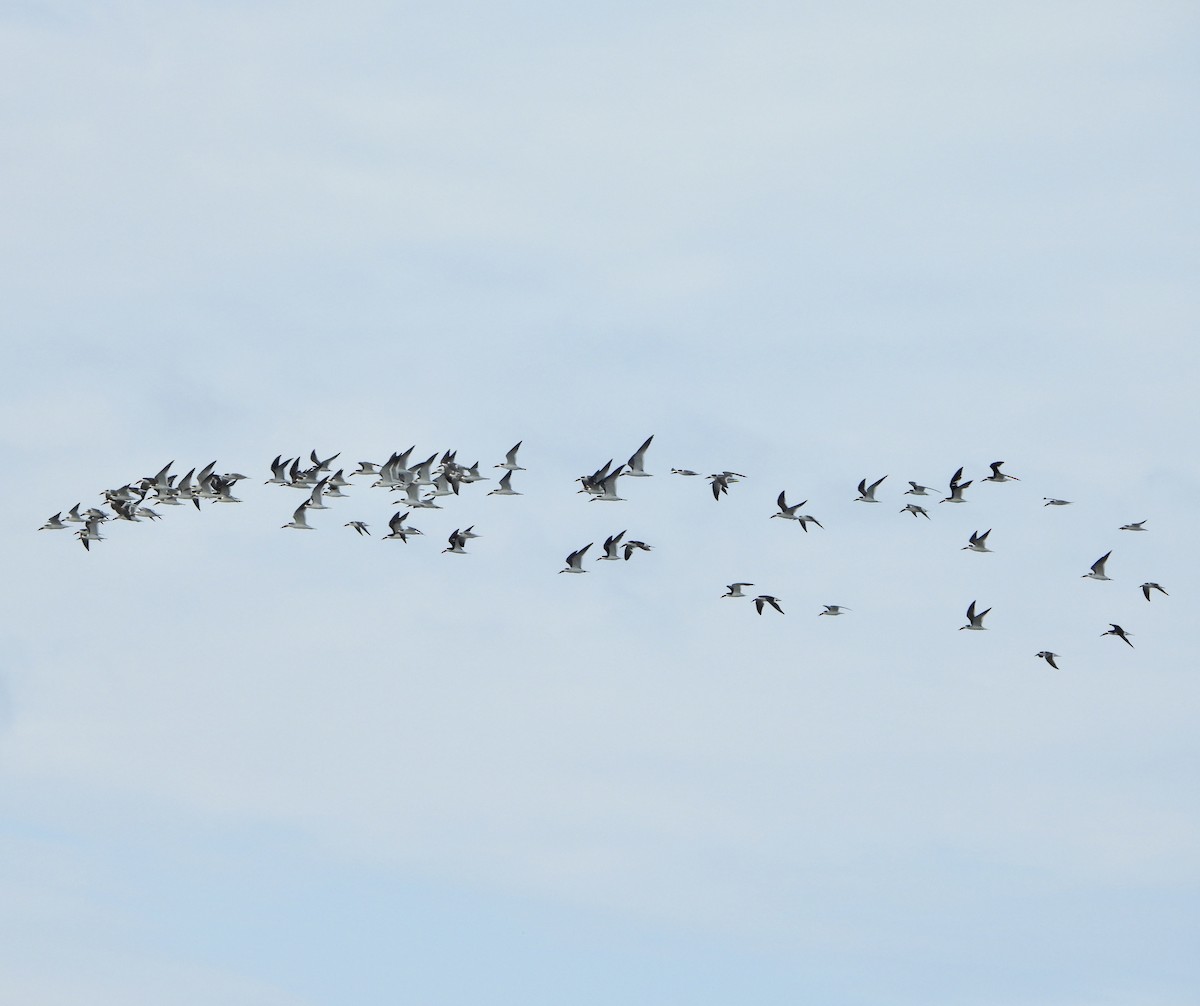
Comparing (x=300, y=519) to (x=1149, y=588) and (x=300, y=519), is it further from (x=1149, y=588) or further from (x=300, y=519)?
(x=1149, y=588)

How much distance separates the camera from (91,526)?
121812 mm

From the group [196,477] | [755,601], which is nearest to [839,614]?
[755,601]

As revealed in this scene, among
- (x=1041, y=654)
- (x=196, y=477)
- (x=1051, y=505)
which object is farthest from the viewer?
(x=196, y=477)

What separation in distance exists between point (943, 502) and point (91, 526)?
138ft

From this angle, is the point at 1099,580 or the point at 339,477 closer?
the point at 1099,580

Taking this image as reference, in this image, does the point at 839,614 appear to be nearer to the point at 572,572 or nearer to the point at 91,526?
the point at 572,572

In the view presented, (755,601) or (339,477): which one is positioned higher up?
(339,477)

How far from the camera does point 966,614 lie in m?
110

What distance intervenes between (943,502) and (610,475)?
15.6 m

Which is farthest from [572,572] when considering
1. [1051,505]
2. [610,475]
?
[1051,505]

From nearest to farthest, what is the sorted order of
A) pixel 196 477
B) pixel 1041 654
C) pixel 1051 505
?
pixel 1041 654 → pixel 1051 505 → pixel 196 477

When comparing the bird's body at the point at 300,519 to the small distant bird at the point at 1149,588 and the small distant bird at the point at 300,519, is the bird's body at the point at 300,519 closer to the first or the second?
the small distant bird at the point at 300,519

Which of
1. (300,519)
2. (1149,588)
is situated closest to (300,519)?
(300,519)

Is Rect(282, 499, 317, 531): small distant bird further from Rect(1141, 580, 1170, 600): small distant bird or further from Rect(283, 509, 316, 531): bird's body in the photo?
Rect(1141, 580, 1170, 600): small distant bird
